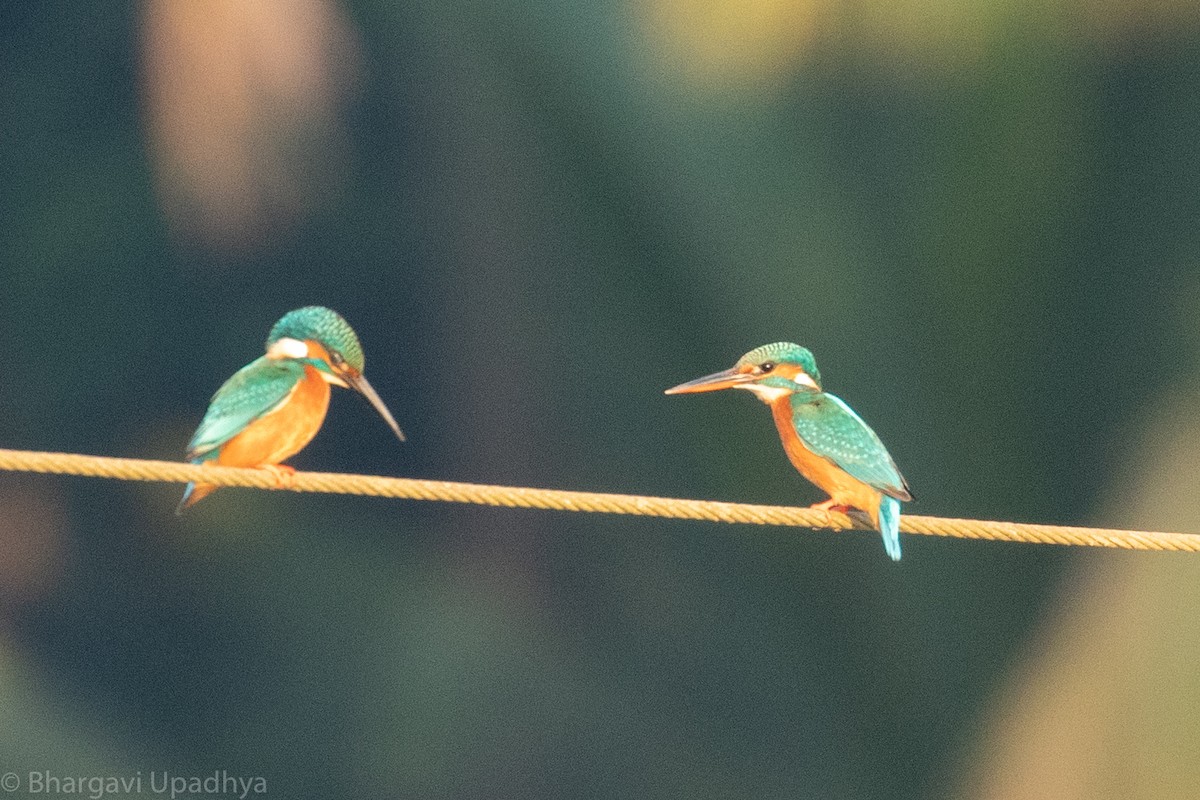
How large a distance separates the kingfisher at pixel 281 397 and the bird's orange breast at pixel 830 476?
0.94 m

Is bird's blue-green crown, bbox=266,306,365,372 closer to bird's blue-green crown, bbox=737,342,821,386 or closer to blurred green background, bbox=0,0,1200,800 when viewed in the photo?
bird's blue-green crown, bbox=737,342,821,386

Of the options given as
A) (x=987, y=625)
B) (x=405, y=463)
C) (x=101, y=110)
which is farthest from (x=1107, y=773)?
(x=101, y=110)

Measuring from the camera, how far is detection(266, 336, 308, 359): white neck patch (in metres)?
3.89

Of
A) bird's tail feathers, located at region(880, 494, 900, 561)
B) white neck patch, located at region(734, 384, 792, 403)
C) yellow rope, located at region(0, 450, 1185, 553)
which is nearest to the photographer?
yellow rope, located at region(0, 450, 1185, 553)

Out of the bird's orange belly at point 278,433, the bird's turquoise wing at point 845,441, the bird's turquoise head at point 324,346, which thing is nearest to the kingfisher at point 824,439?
the bird's turquoise wing at point 845,441

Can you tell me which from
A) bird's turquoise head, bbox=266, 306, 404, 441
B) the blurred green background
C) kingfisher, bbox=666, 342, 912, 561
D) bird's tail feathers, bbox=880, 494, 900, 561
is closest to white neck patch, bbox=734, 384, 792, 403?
kingfisher, bbox=666, 342, 912, 561

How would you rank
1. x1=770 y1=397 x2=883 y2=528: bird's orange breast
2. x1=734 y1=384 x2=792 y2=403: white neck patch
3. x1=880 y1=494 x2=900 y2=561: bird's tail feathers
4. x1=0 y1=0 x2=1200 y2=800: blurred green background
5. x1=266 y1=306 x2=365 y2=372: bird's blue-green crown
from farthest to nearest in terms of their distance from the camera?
1. x1=0 y1=0 x2=1200 y2=800: blurred green background
2. x1=734 y1=384 x2=792 y2=403: white neck patch
3. x1=266 y1=306 x2=365 y2=372: bird's blue-green crown
4. x1=770 y1=397 x2=883 y2=528: bird's orange breast
5. x1=880 y1=494 x2=900 y2=561: bird's tail feathers

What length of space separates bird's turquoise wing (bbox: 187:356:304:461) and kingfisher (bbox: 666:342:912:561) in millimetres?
1005

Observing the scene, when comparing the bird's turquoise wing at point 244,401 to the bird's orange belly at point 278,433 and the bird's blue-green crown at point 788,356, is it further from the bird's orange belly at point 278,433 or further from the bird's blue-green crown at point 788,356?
the bird's blue-green crown at point 788,356

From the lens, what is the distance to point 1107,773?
6.21 m

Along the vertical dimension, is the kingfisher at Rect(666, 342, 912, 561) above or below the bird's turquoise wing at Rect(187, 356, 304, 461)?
below

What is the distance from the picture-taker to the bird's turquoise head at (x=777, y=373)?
4.14 m

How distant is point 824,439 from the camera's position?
3.86m

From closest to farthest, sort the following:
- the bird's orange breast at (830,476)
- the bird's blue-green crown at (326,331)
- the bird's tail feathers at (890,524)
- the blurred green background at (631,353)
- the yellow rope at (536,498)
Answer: the yellow rope at (536,498), the bird's tail feathers at (890,524), the bird's orange breast at (830,476), the bird's blue-green crown at (326,331), the blurred green background at (631,353)
